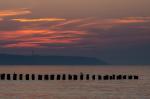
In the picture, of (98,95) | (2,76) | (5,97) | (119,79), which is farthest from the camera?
(119,79)

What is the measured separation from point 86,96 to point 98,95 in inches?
105

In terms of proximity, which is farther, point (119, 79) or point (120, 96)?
point (119, 79)

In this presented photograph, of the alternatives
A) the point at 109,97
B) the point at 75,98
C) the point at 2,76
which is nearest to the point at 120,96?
the point at 109,97

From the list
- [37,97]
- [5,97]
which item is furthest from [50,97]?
[5,97]

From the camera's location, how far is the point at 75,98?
68.6 metres

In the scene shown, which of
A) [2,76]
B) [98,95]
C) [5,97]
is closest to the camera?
[5,97]

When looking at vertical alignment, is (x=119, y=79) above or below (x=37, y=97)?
below

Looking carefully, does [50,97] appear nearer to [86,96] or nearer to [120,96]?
[86,96]

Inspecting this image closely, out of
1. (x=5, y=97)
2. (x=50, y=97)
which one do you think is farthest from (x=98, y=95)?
(x=5, y=97)

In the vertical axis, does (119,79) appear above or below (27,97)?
below

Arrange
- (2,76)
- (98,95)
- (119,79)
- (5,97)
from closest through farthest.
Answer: (5,97) < (98,95) < (2,76) < (119,79)

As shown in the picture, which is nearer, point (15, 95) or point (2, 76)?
point (15, 95)

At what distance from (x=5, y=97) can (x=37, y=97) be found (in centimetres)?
442

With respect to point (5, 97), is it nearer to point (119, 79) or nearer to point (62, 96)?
point (62, 96)
